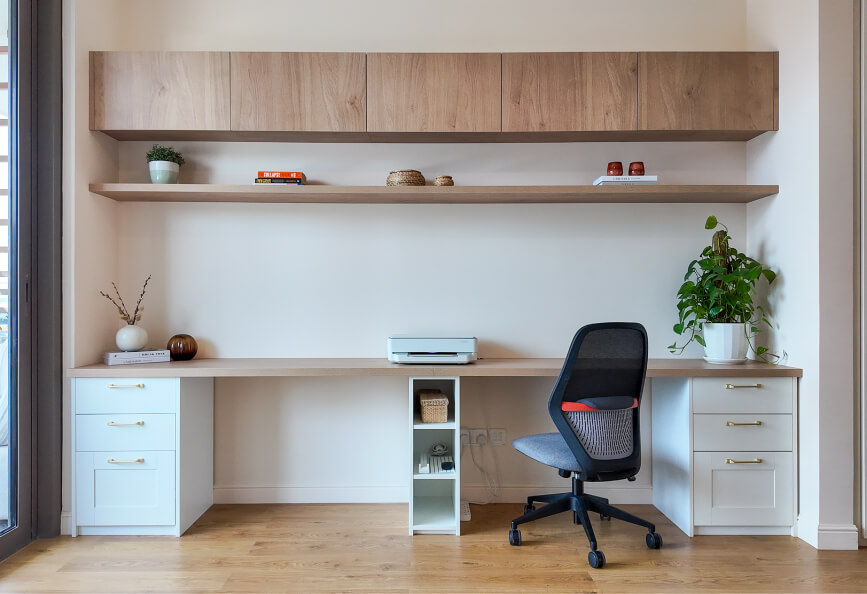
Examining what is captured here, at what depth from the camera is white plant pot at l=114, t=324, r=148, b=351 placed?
8.85ft

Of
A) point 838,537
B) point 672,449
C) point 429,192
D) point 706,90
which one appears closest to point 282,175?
point 429,192

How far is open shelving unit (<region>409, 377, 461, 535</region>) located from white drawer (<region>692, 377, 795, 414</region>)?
3.66 feet

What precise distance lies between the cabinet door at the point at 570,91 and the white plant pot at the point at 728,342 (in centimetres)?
104

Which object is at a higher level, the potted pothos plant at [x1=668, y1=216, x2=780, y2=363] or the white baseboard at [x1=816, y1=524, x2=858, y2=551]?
the potted pothos plant at [x1=668, y1=216, x2=780, y2=363]

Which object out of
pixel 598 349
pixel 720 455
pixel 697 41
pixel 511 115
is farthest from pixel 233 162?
pixel 720 455

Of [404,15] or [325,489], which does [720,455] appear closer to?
[325,489]

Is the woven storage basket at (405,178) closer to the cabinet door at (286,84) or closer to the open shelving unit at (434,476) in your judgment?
the cabinet door at (286,84)

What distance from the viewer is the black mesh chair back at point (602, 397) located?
2.26 m

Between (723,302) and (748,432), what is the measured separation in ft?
1.95

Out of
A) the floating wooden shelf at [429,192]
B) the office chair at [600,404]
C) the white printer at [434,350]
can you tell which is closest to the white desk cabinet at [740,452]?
the office chair at [600,404]

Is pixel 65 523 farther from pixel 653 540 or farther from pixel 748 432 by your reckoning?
pixel 748 432

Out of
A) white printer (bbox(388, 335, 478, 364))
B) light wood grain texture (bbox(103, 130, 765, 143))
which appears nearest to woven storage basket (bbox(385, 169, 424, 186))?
light wood grain texture (bbox(103, 130, 765, 143))

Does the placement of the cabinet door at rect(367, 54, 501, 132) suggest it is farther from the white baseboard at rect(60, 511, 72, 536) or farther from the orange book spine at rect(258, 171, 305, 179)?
the white baseboard at rect(60, 511, 72, 536)

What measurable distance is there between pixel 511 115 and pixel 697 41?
1171mm
